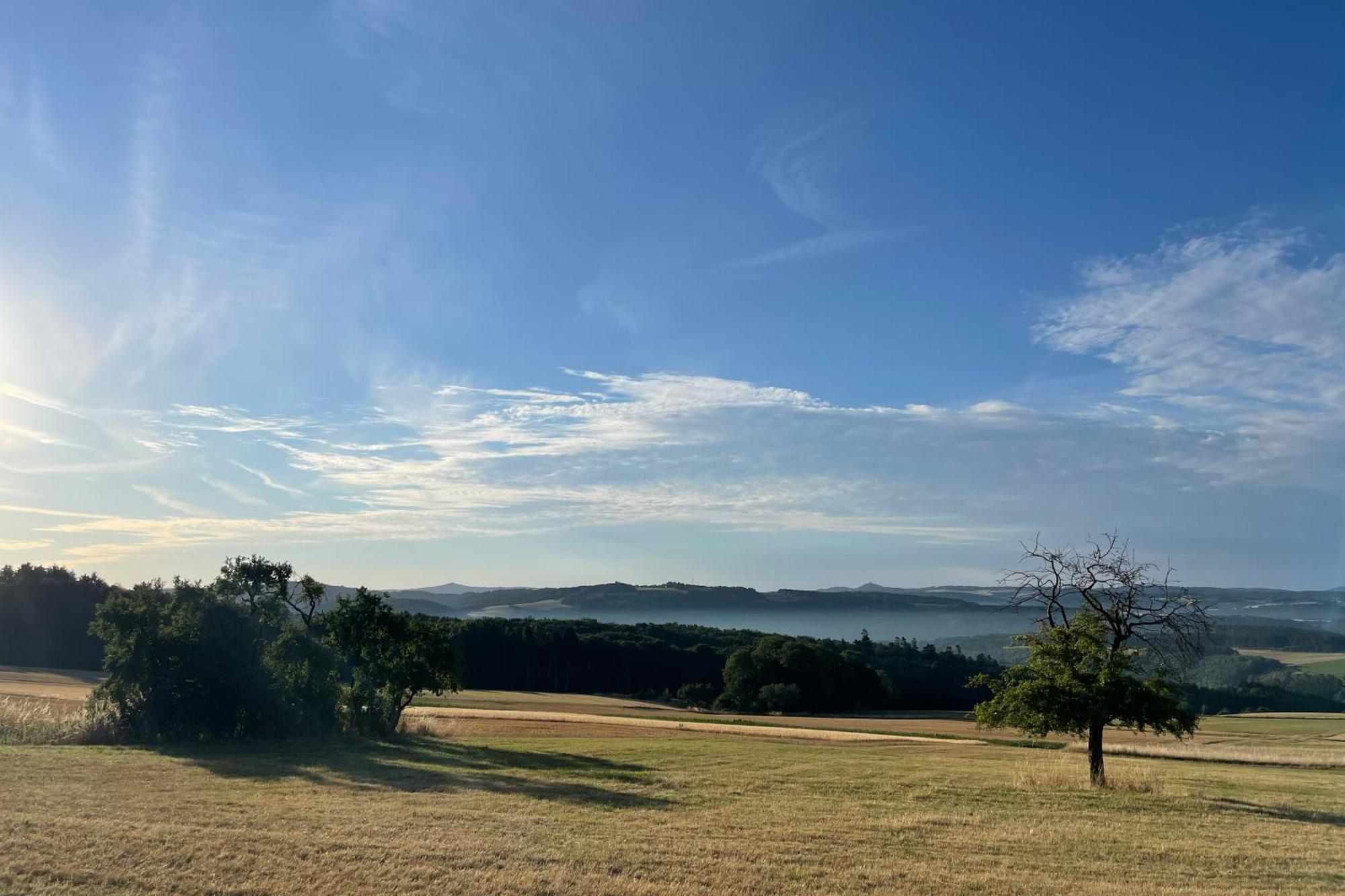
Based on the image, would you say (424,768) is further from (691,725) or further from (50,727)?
(691,725)

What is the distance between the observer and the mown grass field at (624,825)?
11.6m

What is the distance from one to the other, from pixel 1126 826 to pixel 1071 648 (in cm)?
800

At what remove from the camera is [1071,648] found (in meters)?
25.2

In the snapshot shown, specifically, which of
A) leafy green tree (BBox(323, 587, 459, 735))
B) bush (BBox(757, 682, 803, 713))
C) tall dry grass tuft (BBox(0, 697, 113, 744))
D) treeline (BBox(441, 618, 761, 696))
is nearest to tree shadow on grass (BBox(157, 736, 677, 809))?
leafy green tree (BBox(323, 587, 459, 735))

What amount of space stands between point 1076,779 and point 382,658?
2610 centimetres

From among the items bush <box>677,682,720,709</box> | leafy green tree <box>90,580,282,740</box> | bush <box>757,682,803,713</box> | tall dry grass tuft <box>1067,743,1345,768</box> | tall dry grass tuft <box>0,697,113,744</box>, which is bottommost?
bush <box>677,682,720,709</box>

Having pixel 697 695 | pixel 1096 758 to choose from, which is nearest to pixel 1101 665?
pixel 1096 758

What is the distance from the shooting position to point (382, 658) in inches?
1420

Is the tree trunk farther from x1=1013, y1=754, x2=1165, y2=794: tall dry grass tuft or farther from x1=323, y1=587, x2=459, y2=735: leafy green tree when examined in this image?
x1=323, y1=587, x2=459, y2=735: leafy green tree

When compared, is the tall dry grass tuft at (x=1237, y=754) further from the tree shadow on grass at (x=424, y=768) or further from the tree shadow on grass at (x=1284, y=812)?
the tree shadow on grass at (x=424, y=768)

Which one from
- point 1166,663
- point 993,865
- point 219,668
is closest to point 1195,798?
point 1166,663

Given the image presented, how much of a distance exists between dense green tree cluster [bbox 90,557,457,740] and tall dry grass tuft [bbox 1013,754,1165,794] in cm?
2344

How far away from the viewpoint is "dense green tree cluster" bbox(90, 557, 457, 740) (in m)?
28.5

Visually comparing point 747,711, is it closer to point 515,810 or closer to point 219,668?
point 219,668
